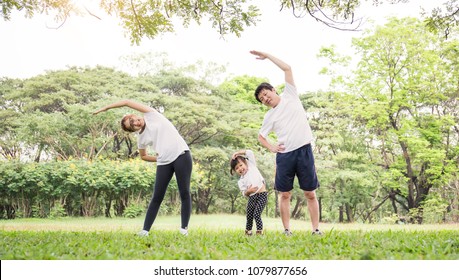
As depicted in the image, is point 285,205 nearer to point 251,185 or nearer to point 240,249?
point 251,185

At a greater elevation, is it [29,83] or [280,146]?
[29,83]

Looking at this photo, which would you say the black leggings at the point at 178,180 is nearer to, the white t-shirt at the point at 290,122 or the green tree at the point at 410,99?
the white t-shirt at the point at 290,122

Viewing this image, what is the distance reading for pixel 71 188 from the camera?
35.2 feet

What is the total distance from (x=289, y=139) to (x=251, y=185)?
0.70 m

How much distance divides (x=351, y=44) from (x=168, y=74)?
23.4 ft

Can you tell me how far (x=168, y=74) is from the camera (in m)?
17.7

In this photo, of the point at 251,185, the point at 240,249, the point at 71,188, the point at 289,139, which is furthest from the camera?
the point at 71,188

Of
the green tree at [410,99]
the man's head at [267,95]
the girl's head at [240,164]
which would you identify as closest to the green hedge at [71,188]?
the girl's head at [240,164]

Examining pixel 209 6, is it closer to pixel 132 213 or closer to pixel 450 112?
pixel 132 213

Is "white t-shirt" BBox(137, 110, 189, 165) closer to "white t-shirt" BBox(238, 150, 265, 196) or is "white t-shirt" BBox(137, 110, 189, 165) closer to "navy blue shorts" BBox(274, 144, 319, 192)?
"white t-shirt" BBox(238, 150, 265, 196)

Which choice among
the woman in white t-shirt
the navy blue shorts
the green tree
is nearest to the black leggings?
the woman in white t-shirt

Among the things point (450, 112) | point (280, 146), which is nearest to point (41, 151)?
point (280, 146)

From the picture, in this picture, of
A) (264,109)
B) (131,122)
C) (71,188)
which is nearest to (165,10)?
(131,122)

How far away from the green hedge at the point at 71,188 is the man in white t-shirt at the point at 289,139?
6.83m
